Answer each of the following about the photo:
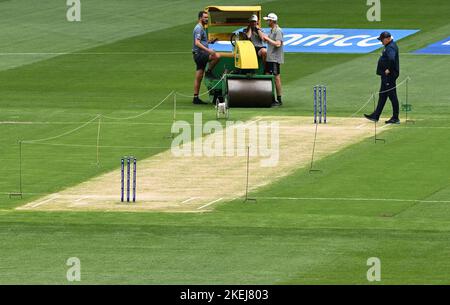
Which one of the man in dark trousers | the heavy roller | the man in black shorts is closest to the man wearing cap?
the heavy roller

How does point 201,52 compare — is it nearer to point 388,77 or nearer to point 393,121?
point 388,77

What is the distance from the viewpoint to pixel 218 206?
2775 cm

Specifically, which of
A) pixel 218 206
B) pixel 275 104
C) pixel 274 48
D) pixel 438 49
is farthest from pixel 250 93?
A: pixel 438 49

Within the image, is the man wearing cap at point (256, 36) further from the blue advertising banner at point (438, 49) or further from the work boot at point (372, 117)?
the blue advertising banner at point (438, 49)

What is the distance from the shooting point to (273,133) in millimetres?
35969

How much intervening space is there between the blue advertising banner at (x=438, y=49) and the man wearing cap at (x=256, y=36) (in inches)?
414

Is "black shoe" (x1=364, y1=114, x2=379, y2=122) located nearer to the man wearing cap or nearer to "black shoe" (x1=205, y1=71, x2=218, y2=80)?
the man wearing cap

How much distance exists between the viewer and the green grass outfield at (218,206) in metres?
22.7

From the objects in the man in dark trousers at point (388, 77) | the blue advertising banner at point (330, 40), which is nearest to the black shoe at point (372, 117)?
the man in dark trousers at point (388, 77)

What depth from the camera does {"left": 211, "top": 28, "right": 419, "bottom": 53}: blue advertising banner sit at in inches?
2092

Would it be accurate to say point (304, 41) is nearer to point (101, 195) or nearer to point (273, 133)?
point (273, 133)

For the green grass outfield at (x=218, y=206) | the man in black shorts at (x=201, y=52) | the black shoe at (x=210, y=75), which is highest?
the man in black shorts at (x=201, y=52)
